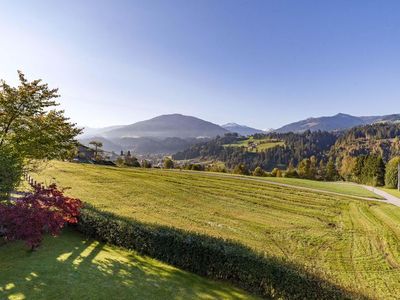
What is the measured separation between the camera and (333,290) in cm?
991

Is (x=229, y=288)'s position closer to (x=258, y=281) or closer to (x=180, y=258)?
(x=258, y=281)

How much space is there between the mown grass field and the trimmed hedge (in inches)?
38.5

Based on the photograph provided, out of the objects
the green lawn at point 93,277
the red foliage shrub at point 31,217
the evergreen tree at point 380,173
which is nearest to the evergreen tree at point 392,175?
the evergreen tree at point 380,173

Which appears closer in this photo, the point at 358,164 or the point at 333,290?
the point at 333,290

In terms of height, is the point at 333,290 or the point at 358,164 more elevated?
the point at 358,164

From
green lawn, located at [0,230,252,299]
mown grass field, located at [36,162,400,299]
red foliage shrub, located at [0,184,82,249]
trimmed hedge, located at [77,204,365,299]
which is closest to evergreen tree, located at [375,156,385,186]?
mown grass field, located at [36,162,400,299]

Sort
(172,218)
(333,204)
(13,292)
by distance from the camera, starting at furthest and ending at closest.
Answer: (333,204) → (172,218) → (13,292)

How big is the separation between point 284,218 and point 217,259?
16.3 m

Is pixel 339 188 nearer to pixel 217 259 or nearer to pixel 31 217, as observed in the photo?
pixel 217 259

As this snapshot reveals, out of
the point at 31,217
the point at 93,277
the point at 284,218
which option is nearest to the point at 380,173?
the point at 284,218

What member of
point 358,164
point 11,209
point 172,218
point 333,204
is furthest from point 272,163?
point 11,209

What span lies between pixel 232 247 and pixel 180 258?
2.86 m

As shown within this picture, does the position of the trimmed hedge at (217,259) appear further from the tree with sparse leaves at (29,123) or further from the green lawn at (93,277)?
the tree with sparse leaves at (29,123)

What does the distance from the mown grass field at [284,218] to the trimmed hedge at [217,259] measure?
3.21 feet
